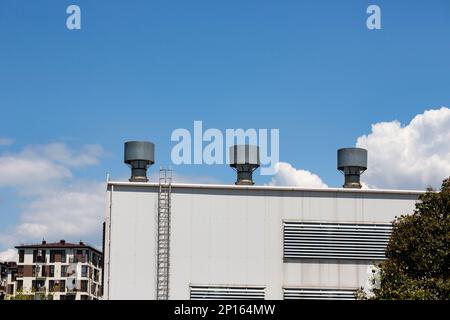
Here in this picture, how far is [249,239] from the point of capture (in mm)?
58844

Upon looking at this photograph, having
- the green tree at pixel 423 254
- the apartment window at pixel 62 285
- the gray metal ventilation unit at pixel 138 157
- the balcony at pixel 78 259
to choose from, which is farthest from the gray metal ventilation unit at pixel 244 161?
the apartment window at pixel 62 285

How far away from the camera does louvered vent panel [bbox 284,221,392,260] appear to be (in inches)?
2335

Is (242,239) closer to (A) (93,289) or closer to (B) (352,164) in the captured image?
(B) (352,164)

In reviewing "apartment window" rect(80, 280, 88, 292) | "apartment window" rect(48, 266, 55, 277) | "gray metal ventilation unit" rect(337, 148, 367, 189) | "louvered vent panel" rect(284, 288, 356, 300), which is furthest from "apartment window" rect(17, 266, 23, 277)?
"louvered vent panel" rect(284, 288, 356, 300)

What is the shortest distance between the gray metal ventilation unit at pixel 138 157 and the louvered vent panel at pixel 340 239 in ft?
53.6

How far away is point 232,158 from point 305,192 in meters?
12.6

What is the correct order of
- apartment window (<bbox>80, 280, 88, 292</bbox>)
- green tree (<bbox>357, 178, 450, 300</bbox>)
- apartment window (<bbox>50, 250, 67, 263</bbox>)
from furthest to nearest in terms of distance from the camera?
apartment window (<bbox>50, 250, 67, 263</bbox>) → apartment window (<bbox>80, 280, 88, 292</bbox>) → green tree (<bbox>357, 178, 450, 300</bbox>)

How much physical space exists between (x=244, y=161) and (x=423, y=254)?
36.3m

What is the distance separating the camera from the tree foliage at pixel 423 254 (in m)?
33.8

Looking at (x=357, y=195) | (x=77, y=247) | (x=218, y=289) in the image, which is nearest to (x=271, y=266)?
(x=218, y=289)

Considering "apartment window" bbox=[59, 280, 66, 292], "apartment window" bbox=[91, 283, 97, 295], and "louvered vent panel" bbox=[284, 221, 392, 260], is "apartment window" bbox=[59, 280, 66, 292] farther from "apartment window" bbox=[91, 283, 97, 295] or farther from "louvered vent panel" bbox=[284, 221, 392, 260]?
"louvered vent panel" bbox=[284, 221, 392, 260]

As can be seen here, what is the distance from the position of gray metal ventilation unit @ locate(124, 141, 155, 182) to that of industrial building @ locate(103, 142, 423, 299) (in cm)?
1022
